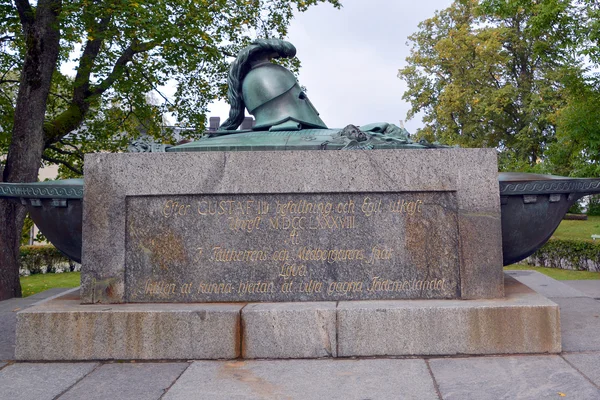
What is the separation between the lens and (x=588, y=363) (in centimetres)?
377

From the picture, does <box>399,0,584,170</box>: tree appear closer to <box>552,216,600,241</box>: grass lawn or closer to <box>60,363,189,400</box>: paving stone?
<box>552,216,600,241</box>: grass lawn

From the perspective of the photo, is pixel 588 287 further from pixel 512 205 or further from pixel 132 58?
pixel 132 58

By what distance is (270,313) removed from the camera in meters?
4.22

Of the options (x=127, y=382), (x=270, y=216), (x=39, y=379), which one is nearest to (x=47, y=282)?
(x=39, y=379)

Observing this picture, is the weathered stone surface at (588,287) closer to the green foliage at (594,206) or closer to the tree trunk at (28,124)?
the tree trunk at (28,124)

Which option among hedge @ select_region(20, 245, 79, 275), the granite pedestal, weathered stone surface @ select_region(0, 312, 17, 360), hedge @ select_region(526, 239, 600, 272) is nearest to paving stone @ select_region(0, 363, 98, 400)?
the granite pedestal

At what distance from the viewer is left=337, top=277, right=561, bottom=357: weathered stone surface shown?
161 inches

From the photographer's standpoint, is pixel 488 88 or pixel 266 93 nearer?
pixel 266 93

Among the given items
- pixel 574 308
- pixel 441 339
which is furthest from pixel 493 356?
pixel 574 308

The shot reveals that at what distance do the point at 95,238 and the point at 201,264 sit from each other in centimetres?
97

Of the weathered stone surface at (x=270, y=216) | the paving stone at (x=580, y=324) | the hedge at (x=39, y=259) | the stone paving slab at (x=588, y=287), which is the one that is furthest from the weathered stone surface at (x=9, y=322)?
the hedge at (x=39, y=259)

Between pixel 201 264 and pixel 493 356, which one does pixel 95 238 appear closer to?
pixel 201 264

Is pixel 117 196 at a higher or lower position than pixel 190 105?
lower

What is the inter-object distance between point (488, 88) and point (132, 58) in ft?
72.2
